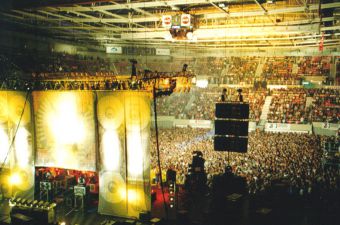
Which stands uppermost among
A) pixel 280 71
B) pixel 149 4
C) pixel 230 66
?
pixel 149 4

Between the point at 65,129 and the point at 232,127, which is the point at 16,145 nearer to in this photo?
the point at 65,129

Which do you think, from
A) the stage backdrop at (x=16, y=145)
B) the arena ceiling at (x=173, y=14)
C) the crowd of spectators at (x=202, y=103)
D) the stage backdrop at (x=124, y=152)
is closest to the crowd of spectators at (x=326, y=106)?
the crowd of spectators at (x=202, y=103)

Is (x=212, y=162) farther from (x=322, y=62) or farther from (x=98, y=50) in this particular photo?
(x=322, y=62)

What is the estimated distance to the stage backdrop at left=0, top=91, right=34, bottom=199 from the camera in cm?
1255

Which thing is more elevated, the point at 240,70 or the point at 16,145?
the point at 240,70

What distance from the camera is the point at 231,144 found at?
10.2m

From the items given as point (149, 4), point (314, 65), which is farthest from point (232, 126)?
point (314, 65)

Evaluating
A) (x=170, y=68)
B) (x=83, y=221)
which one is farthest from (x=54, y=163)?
(x=170, y=68)

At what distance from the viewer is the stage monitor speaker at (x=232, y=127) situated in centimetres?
1002

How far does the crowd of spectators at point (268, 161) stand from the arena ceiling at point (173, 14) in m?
5.87

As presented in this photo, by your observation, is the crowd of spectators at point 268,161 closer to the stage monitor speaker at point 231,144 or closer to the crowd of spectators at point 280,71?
the stage monitor speaker at point 231,144

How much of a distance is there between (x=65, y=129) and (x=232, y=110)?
20.0 ft

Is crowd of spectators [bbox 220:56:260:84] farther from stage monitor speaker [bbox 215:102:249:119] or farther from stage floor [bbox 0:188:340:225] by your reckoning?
stage monitor speaker [bbox 215:102:249:119]

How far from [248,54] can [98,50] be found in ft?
45.0
